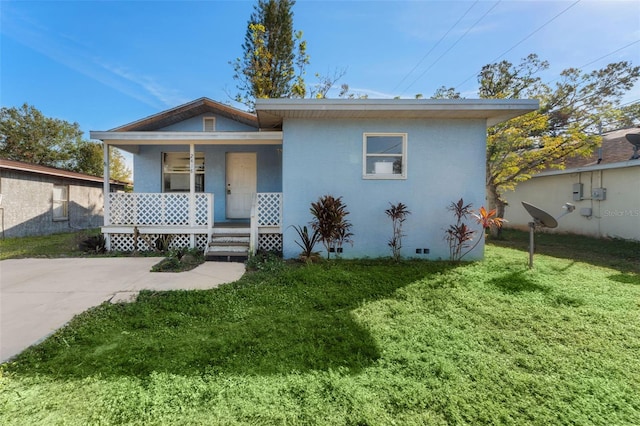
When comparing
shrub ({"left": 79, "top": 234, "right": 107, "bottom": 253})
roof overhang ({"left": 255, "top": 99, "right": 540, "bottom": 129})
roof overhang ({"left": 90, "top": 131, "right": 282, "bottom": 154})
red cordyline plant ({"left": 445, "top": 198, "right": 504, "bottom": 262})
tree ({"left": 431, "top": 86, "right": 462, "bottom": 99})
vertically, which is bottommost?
shrub ({"left": 79, "top": 234, "right": 107, "bottom": 253})

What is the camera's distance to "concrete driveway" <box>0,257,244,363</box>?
322cm

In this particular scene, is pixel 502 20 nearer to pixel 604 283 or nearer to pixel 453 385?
pixel 604 283

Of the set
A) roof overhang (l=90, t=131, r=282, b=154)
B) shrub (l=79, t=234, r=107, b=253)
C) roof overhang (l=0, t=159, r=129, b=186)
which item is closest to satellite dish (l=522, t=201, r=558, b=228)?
roof overhang (l=90, t=131, r=282, b=154)

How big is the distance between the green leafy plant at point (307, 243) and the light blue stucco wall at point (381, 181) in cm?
24

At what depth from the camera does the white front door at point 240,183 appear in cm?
901

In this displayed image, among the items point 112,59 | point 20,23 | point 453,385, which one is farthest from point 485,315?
point 112,59

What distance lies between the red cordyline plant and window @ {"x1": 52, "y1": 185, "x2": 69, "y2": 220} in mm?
15627

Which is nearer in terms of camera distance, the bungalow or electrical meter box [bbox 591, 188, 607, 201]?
the bungalow

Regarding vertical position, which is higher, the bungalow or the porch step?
the bungalow

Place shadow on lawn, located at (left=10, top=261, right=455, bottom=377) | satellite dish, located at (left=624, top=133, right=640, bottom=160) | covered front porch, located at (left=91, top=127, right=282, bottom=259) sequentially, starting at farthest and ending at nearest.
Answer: satellite dish, located at (left=624, top=133, right=640, bottom=160) < covered front porch, located at (left=91, top=127, right=282, bottom=259) < shadow on lawn, located at (left=10, top=261, right=455, bottom=377)

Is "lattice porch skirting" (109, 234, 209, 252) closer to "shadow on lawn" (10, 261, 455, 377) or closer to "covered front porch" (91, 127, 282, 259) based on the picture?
"covered front porch" (91, 127, 282, 259)

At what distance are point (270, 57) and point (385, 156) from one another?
12583 millimetres

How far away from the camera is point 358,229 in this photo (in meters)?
6.56

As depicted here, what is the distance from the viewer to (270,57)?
15.7 meters
